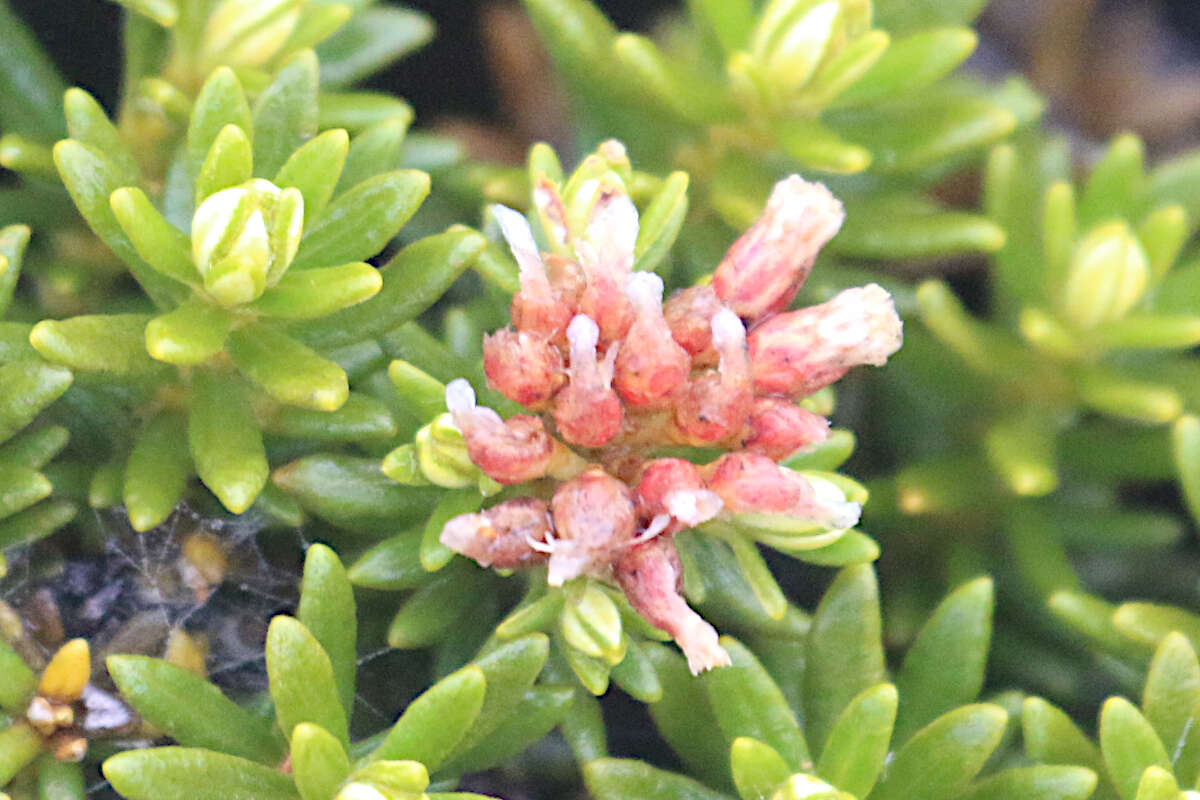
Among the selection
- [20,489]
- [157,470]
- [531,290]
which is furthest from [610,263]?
[20,489]

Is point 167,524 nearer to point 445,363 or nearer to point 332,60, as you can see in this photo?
point 445,363

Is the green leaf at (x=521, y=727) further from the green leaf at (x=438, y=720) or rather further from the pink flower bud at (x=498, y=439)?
the pink flower bud at (x=498, y=439)

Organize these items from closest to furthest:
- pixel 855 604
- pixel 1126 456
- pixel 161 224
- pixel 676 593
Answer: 1. pixel 676 593
2. pixel 161 224
3. pixel 855 604
4. pixel 1126 456

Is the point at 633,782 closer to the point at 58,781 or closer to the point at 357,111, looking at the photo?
the point at 58,781

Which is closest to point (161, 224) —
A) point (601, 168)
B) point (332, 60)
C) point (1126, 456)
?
point (601, 168)

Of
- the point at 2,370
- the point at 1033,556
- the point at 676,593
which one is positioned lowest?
the point at 1033,556

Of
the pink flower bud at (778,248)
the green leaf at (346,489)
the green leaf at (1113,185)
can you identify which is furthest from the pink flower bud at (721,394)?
the green leaf at (1113,185)
